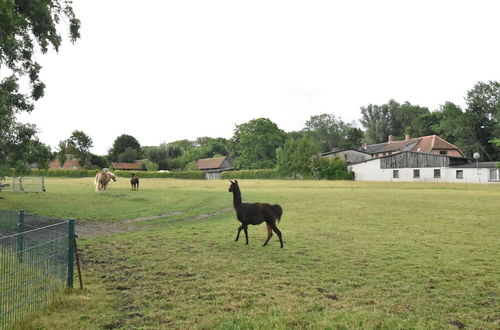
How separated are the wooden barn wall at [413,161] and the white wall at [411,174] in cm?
71

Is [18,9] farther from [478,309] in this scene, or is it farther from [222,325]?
[478,309]

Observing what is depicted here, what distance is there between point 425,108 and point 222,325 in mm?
125706

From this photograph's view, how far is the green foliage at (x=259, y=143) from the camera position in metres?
96.0

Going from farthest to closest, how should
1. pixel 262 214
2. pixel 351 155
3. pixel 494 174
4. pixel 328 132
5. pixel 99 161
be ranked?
pixel 328 132
pixel 99 161
pixel 351 155
pixel 494 174
pixel 262 214

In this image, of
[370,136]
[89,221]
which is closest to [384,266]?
[89,221]

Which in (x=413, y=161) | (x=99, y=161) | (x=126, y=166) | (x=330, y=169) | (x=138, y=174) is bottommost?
(x=138, y=174)

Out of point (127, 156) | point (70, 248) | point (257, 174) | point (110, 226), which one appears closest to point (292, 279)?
point (70, 248)

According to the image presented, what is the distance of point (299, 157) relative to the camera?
70.7 m

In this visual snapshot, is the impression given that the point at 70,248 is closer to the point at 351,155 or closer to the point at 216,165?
the point at 351,155

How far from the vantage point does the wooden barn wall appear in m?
60.0

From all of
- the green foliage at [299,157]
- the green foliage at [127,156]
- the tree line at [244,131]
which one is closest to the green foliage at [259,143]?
the tree line at [244,131]

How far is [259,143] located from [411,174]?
4302 centimetres

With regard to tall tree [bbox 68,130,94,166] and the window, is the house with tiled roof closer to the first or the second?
the window

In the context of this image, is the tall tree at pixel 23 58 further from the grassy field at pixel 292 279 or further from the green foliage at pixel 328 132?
the green foliage at pixel 328 132
